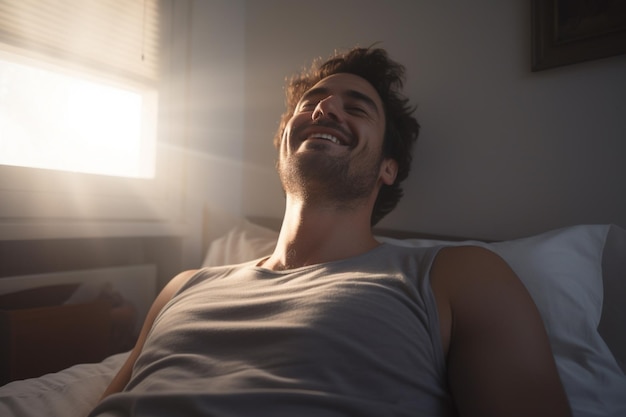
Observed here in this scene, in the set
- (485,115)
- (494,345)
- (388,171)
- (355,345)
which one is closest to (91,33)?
(388,171)

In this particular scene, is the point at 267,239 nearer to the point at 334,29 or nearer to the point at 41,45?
the point at 334,29

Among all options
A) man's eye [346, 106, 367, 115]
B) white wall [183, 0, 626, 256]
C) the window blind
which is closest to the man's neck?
man's eye [346, 106, 367, 115]

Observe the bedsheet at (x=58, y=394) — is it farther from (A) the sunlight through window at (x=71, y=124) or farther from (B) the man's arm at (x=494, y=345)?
(A) the sunlight through window at (x=71, y=124)

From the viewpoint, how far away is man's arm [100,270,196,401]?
0.82m

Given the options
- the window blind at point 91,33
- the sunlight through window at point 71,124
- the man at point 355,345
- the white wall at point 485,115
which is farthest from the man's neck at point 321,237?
the window blind at point 91,33

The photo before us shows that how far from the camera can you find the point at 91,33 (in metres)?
1.54

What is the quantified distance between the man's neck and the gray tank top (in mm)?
140

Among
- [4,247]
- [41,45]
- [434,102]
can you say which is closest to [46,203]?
[4,247]

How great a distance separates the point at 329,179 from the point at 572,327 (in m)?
0.57

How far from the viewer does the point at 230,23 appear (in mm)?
1956

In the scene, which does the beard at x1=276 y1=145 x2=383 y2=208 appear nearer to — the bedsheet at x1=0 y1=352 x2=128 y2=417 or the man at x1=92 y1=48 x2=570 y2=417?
the man at x1=92 y1=48 x2=570 y2=417

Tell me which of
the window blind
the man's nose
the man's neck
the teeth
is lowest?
the man's neck

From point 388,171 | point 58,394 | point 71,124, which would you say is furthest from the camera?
point 71,124

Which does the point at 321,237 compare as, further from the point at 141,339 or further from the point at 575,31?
the point at 575,31
